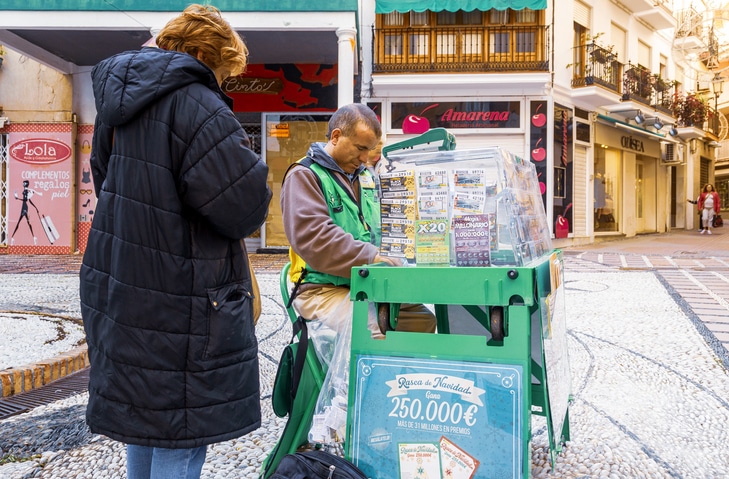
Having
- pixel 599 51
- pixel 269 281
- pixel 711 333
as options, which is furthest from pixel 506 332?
pixel 599 51

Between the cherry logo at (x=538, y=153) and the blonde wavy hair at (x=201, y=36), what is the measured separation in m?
13.8

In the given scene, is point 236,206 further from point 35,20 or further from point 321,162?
point 35,20

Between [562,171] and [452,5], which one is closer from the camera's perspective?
[452,5]

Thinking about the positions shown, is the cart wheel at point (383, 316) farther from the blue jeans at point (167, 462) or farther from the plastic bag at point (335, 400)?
the blue jeans at point (167, 462)

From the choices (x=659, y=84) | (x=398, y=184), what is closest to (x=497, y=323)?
(x=398, y=184)

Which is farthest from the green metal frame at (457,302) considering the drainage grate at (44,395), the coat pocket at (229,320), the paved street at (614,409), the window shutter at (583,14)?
the window shutter at (583,14)

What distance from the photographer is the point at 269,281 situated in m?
8.16

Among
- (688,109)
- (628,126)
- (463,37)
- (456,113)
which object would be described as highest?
(463,37)

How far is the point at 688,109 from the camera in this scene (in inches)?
837

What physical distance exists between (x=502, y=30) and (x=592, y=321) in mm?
10736

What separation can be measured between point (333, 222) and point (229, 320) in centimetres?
72

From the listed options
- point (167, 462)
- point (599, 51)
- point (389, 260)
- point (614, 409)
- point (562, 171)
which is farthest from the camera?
point (599, 51)

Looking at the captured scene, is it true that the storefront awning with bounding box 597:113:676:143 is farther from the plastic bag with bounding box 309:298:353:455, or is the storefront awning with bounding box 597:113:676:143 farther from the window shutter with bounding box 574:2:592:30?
the plastic bag with bounding box 309:298:353:455

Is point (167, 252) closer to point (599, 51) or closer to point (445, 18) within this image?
point (445, 18)
